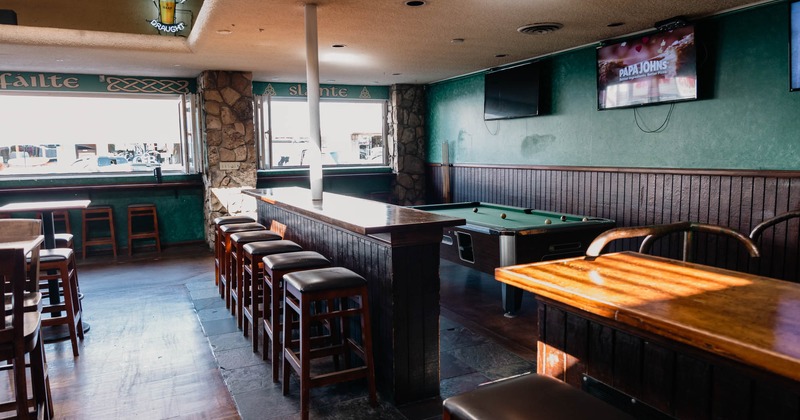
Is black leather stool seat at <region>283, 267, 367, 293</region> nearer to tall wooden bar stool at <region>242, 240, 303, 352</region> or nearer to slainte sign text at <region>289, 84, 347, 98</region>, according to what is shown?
tall wooden bar stool at <region>242, 240, 303, 352</region>

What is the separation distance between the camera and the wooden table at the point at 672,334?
1.04 meters

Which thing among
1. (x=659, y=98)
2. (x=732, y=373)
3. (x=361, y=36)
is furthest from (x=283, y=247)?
(x=659, y=98)

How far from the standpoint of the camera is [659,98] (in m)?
4.82

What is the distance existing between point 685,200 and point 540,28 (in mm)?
2003

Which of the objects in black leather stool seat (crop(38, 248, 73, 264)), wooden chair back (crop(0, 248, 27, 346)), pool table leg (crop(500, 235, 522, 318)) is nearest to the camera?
wooden chair back (crop(0, 248, 27, 346))

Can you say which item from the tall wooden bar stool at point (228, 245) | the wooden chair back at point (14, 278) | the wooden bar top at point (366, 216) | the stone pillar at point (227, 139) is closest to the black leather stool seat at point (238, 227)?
the tall wooden bar stool at point (228, 245)

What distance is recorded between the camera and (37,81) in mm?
6957

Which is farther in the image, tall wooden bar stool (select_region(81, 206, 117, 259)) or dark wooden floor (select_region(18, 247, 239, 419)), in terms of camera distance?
tall wooden bar stool (select_region(81, 206, 117, 259))

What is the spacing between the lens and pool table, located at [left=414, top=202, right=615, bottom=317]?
13.1ft

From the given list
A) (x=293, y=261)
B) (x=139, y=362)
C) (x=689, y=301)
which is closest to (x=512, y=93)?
(x=293, y=261)

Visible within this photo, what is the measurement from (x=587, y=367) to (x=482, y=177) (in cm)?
599

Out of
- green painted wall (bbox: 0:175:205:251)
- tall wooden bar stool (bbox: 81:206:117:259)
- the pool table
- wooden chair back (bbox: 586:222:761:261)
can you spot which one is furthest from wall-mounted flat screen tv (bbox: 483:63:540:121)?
tall wooden bar stool (bbox: 81:206:117:259)

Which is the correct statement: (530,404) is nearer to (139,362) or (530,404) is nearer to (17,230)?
(139,362)

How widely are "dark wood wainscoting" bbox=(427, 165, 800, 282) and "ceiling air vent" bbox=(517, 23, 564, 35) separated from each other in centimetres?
156
